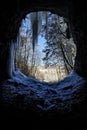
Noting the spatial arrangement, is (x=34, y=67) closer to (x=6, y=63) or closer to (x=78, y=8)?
(x=6, y=63)

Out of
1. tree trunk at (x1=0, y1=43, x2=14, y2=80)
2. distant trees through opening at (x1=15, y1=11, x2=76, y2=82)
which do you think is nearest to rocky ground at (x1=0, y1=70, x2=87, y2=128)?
tree trunk at (x1=0, y1=43, x2=14, y2=80)

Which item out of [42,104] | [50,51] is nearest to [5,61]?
[42,104]

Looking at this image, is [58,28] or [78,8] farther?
[58,28]

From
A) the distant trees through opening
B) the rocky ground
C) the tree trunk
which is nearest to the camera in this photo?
the rocky ground

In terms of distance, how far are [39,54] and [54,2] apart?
17.3 feet

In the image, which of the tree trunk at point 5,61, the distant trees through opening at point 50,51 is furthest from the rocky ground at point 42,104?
the distant trees through opening at point 50,51

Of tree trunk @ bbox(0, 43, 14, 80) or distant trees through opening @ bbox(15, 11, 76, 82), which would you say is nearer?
tree trunk @ bbox(0, 43, 14, 80)

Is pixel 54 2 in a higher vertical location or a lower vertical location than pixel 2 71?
higher

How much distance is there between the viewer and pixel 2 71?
17.5 ft

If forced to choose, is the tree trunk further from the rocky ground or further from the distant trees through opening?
the distant trees through opening

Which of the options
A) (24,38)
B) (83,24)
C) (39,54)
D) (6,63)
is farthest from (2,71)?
(39,54)

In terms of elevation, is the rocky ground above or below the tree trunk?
below

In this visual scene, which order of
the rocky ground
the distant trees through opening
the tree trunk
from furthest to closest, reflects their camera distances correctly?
1. the distant trees through opening
2. the tree trunk
3. the rocky ground

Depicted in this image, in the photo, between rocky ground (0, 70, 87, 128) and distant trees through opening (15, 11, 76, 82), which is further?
distant trees through opening (15, 11, 76, 82)
